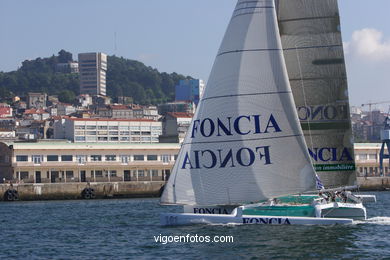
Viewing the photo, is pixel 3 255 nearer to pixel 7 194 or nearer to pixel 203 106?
pixel 203 106

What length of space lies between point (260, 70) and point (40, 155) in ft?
155

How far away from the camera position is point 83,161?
7531 cm

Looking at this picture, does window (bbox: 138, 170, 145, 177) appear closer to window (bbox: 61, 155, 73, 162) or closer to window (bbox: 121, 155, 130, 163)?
window (bbox: 121, 155, 130, 163)

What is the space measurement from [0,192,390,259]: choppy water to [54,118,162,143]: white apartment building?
88904 mm

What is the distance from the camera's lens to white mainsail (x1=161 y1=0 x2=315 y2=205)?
2833cm

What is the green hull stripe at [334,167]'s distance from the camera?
3127 cm

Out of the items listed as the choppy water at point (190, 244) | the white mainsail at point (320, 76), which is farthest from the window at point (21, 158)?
the white mainsail at point (320, 76)

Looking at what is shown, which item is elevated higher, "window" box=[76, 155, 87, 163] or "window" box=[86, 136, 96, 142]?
"window" box=[86, 136, 96, 142]

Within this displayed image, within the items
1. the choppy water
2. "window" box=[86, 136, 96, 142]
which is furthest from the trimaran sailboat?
"window" box=[86, 136, 96, 142]

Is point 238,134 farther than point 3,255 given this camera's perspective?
Yes

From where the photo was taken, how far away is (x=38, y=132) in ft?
505

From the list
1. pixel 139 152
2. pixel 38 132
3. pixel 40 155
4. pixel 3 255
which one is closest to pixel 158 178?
pixel 139 152

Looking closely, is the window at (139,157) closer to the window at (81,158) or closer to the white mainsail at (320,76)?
the window at (81,158)

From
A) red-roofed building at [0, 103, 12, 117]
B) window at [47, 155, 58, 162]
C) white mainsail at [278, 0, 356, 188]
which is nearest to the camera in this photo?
white mainsail at [278, 0, 356, 188]
